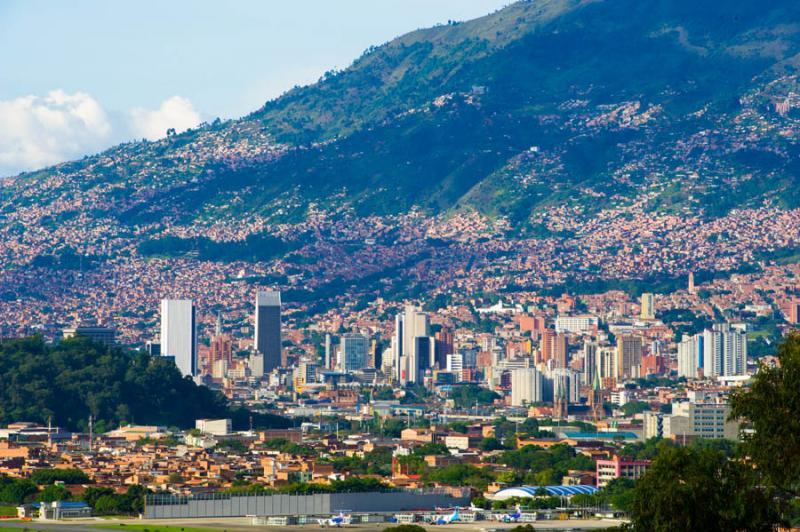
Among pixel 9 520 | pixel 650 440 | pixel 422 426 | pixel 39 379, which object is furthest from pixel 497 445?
pixel 9 520

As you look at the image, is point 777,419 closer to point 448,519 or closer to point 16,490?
point 448,519

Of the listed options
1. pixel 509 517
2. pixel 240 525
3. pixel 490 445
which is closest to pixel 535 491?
pixel 509 517

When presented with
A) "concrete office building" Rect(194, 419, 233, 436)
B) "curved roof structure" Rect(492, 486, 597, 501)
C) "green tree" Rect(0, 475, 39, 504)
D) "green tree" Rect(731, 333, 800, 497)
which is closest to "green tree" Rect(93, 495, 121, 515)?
"green tree" Rect(0, 475, 39, 504)

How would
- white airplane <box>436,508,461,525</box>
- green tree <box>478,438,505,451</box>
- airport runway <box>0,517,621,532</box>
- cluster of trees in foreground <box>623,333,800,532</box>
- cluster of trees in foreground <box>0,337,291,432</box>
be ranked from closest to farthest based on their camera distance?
1. cluster of trees in foreground <box>623,333,800,532</box>
2. airport runway <box>0,517,621,532</box>
3. white airplane <box>436,508,461,525</box>
4. green tree <box>478,438,505,451</box>
5. cluster of trees in foreground <box>0,337,291,432</box>

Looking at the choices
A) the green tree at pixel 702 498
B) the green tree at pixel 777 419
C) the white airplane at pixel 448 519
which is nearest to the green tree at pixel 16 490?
the white airplane at pixel 448 519

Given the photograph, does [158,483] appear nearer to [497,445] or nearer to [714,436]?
[497,445]

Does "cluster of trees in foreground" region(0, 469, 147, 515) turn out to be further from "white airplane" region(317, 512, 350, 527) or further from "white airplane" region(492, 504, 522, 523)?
"white airplane" region(492, 504, 522, 523)
